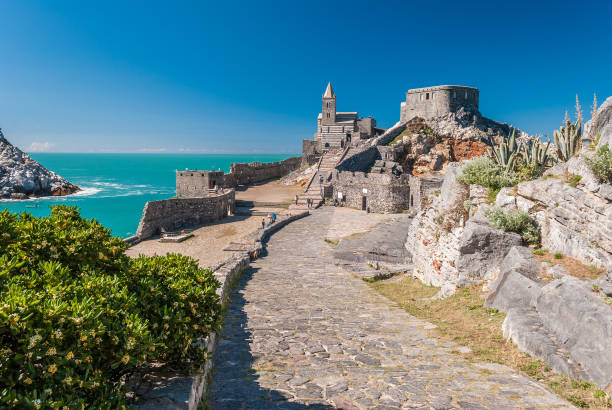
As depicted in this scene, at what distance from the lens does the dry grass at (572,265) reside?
6943 millimetres

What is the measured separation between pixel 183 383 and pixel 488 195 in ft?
34.0

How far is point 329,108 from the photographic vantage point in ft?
216

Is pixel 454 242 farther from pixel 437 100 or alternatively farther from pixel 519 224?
pixel 437 100

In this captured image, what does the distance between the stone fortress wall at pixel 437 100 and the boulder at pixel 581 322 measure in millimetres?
48542

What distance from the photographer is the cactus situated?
10445 millimetres

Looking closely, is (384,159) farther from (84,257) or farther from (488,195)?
(84,257)

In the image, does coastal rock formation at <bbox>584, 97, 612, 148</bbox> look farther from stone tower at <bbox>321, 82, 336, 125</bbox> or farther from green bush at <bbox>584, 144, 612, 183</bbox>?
stone tower at <bbox>321, 82, 336, 125</bbox>

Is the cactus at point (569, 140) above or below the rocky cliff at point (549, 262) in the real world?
above

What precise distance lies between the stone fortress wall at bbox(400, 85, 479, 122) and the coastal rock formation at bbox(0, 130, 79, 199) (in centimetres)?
6591

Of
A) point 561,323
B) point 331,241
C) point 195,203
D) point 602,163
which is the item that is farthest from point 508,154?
point 195,203

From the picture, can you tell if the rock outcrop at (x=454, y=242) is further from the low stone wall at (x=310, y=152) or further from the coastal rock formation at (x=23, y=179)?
the coastal rock formation at (x=23, y=179)

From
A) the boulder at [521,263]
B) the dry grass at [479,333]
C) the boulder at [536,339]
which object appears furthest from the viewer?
the boulder at [521,263]

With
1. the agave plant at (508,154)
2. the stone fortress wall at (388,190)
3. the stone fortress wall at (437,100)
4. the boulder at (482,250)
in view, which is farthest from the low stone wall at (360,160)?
the boulder at (482,250)

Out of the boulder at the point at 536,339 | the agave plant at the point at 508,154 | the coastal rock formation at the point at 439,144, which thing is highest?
the coastal rock formation at the point at 439,144
